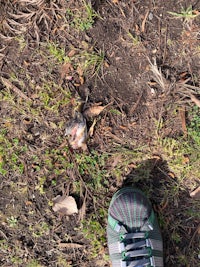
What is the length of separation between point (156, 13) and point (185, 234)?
5.81 feet

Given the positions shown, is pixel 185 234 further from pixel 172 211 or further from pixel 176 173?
pixel 176 173

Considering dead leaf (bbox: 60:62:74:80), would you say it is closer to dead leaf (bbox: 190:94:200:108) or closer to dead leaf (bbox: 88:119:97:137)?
dead leaf (bbox: 88:119:97:137)

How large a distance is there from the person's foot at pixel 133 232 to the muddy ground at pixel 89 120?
0.37ft

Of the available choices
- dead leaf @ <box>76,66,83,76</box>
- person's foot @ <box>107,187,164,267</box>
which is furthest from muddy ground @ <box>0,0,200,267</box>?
person's foot @ <box>107,187,164,267</box>

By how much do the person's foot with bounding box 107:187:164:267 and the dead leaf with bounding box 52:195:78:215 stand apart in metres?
0.29

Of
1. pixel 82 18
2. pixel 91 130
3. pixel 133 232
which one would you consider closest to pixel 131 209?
pixel 133 232

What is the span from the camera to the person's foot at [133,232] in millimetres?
3451

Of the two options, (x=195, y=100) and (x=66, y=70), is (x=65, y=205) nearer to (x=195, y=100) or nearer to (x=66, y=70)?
(x=66, y=70)

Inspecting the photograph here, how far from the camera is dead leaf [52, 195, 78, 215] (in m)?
3.54

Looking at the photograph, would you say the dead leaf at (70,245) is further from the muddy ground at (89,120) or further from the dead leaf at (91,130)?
the dead leaf at (91,130)

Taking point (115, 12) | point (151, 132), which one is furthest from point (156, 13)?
point (151, 132)

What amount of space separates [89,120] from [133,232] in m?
0.95

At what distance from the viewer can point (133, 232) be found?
349cm

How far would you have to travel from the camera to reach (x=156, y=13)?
352 cm
